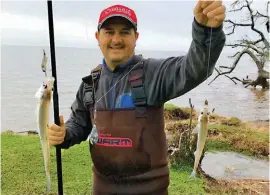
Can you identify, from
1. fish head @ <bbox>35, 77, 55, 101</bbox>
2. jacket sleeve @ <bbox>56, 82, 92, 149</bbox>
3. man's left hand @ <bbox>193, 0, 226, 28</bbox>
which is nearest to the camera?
man's left hand @ <bbox>193, 0, 226, 28</bbox>

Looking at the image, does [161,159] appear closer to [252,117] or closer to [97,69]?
[97,69]

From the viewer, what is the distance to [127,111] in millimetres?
2709

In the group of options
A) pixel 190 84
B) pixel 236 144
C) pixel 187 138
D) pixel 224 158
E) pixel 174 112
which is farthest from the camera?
pixel 174 112

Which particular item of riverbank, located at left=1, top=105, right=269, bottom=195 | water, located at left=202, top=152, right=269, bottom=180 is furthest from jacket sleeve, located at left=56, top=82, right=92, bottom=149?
water, located at left=202, top=152, right=269, bottom=180

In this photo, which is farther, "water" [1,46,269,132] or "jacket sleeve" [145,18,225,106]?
"water" [1,46,269,132]

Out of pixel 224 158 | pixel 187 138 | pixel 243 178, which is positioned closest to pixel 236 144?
pixel 224 158

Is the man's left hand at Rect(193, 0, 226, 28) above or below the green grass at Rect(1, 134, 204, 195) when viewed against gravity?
above

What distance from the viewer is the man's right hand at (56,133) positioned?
273 cm

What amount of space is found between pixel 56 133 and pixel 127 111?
0.56 metres

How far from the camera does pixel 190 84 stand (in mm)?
2389

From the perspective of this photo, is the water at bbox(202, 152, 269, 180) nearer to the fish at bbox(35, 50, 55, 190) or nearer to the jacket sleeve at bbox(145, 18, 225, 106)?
the jacket sleeve at bbox(145, 18, 225, 106)

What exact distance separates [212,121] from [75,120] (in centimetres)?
995

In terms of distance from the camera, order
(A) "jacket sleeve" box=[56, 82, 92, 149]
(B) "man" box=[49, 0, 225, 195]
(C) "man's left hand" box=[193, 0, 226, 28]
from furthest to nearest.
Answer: (A) "jacket sleeve" box=[56, 82, 92, 149] → (B) "man" box=[49, 0, 225, 195] → (C) "man's left hand" box=[193, 0, 226, 28]

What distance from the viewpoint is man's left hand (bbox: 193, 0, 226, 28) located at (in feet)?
6.57
